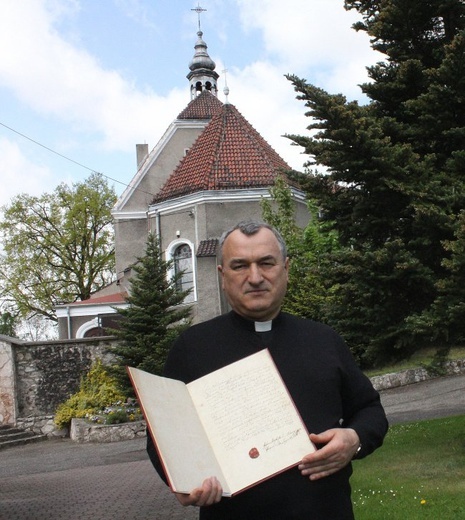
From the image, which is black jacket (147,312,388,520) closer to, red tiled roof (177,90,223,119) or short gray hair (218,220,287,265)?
short gray hair (218,220,287,265)

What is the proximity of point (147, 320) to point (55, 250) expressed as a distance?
101 feet

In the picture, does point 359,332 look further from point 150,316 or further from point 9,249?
point 9,249

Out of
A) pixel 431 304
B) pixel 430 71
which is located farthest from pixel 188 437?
pixel 430 71

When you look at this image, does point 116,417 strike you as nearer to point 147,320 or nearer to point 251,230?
point 147,320

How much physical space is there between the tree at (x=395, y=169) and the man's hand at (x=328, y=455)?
5483mm

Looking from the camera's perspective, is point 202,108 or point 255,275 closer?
point 255,275

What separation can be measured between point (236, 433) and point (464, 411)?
11.1 metres

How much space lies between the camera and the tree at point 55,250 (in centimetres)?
4794

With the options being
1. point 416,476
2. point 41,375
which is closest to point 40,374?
point 41,375

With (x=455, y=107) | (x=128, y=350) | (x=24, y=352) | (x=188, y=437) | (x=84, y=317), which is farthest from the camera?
(x=84, y=317)

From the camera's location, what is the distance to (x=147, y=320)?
19891 millimetres

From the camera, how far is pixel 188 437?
2516mm

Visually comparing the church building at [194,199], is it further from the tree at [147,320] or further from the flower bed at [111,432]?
the flower bed at [111,432]

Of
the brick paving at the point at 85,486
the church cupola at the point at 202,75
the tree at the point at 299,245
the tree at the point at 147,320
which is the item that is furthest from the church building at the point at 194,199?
the brick paving at the point at 85,486
